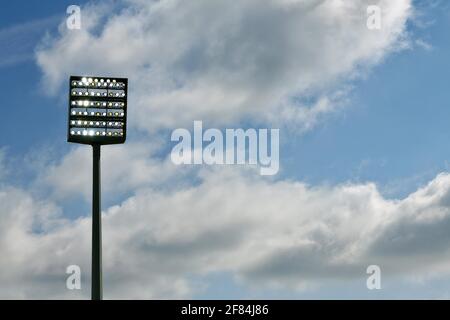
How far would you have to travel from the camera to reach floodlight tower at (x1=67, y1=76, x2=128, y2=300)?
171ft

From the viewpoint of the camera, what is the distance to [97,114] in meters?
52.4

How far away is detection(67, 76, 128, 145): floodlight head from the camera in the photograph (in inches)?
2048

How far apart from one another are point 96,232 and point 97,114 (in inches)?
326

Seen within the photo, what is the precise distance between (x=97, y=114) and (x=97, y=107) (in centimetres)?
57

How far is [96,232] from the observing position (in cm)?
5381

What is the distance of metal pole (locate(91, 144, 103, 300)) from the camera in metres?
51.8

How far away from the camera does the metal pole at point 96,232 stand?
51750mm

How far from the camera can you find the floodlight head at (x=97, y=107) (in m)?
52.0
